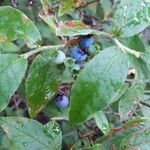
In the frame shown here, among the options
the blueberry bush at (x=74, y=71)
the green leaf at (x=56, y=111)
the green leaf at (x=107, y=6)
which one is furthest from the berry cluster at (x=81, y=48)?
the green leaf at (x=107, y=6)

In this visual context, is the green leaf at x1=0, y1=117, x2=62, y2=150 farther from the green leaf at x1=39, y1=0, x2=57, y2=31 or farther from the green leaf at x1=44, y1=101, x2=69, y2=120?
the green leaf at x1=39, y1=0, x2=57, y2=31

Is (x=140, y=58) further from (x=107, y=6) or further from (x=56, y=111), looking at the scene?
A: (x=107, y=6)

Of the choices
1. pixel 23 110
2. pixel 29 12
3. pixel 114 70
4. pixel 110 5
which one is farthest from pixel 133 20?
pixel 23 110

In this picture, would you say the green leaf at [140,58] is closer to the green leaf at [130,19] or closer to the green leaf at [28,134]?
the green leaf at [130,19]

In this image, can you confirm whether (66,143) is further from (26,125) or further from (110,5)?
(26,125)

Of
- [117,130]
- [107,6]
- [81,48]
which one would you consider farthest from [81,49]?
[107,6]

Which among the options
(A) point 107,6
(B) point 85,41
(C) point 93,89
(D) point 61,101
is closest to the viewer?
(C) point 93,89
